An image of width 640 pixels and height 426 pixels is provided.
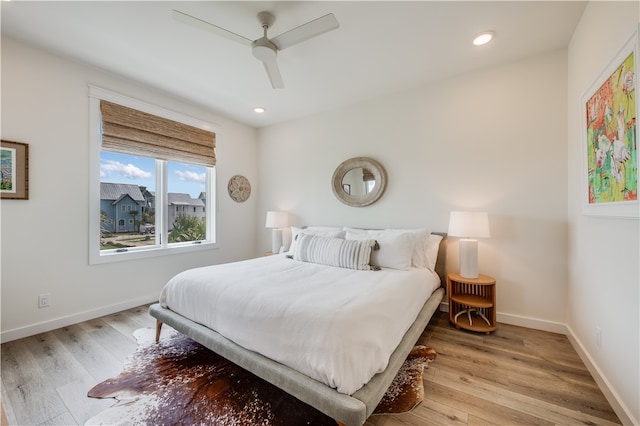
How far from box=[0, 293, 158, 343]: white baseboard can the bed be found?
45.5 inches

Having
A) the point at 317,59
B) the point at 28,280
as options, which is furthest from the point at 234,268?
the point at 317,59

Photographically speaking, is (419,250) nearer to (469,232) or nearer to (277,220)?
(469,232)

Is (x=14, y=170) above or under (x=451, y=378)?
above

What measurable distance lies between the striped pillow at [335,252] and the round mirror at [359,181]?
93 centimetres

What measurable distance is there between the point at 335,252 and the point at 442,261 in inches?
50.9

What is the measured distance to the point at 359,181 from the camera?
11.9 ft

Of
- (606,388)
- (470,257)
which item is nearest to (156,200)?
(470,257)

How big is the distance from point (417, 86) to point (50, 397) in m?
4.29

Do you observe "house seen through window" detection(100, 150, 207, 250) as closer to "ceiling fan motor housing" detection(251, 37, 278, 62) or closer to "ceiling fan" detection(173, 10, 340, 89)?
"ceiling fan" detection(173, 10, 340, 89)

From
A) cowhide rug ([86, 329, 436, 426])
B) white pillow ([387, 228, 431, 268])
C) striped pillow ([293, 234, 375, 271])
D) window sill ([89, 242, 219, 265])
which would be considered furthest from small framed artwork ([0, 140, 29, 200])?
white pillow ([387, 228, 431, 268])

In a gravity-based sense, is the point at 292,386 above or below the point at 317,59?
below

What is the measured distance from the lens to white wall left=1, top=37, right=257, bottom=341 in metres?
2.34

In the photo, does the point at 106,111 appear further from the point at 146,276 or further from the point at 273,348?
the point at 273,348

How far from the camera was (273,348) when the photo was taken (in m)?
1.52
